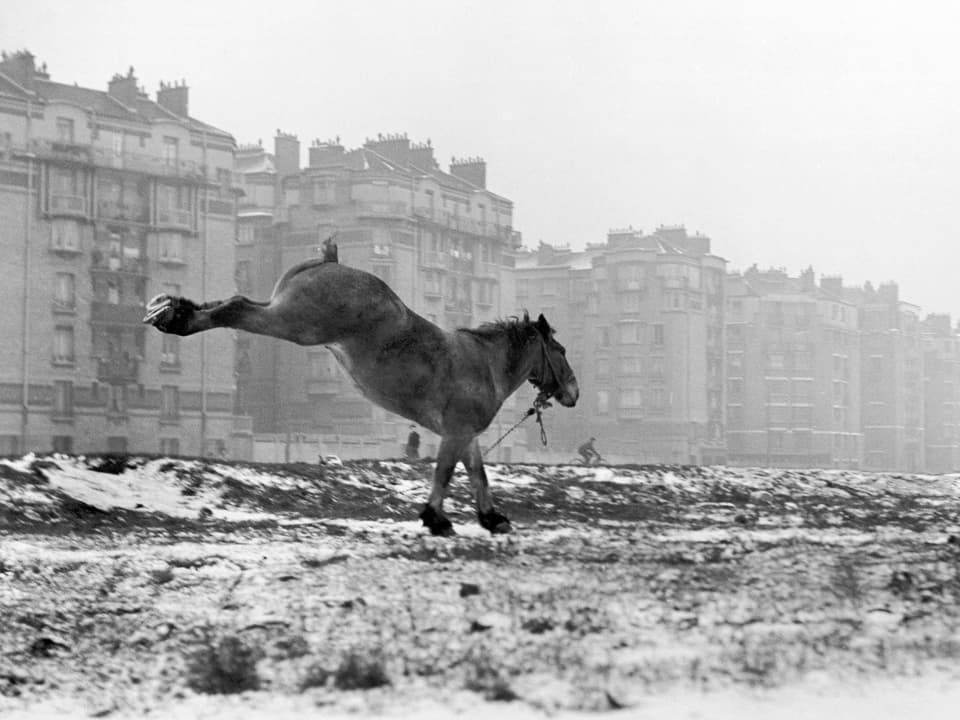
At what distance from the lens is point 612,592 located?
9.05 metres

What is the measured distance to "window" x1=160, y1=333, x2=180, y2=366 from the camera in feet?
272

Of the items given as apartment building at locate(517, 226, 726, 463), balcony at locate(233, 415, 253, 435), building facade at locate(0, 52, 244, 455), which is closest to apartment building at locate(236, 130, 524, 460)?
balcony at locate(233, 415, 253, 435)

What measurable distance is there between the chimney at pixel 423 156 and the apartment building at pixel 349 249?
40 centimetres

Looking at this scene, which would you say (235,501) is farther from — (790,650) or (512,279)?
(512,279)

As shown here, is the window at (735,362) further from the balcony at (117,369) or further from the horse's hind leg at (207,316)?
the horse's hind leg at (207,316)

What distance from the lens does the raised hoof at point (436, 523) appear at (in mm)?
12864

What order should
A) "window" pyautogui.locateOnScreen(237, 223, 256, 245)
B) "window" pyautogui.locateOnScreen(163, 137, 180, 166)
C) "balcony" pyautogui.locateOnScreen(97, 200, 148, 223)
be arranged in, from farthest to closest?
"window" pyautogui.locateOnScreen(237, 223, 256, 245)
"window" pyautogui.locateOnScreen(163, 137, 180, 166)
"balcony" pyautogui.locateOnScreen(97, 200, 148, 223)

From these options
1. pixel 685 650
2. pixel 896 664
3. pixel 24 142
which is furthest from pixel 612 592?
pixel 24 142

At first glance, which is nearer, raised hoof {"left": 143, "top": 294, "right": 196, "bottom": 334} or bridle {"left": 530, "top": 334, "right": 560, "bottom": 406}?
raised hoof {"left": 143, "top": 294, "right": 196, "bottom": 334}

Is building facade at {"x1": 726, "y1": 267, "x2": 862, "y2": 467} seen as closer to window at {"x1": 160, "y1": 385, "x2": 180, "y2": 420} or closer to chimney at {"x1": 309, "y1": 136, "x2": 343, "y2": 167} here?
chimney at {"x1": 309, "y1": 136, "x2": 343, "y2": 167}

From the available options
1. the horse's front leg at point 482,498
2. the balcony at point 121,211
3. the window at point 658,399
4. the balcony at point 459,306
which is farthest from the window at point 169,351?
the horse's front leg at point 482,498

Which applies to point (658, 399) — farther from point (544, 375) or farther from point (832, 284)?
point (544, 375)

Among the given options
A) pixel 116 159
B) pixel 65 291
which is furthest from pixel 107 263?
pixel 116 159

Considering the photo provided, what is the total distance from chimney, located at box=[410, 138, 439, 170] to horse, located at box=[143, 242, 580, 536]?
311ft
